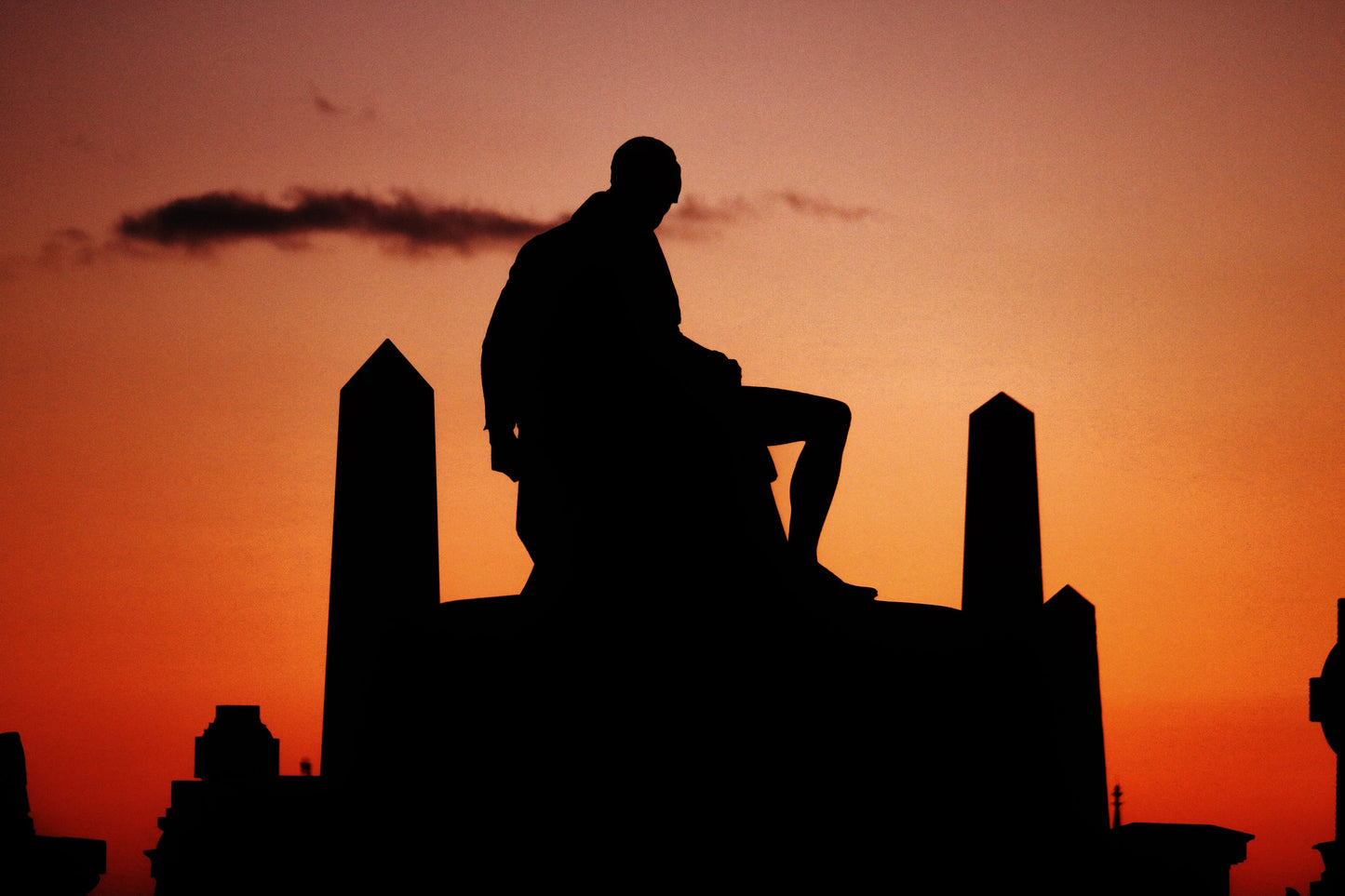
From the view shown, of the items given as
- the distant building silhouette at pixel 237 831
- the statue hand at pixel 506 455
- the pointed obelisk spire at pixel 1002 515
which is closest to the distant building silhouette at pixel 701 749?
the statue hand at pixel 506 455

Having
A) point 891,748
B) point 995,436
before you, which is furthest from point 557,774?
point 995,436

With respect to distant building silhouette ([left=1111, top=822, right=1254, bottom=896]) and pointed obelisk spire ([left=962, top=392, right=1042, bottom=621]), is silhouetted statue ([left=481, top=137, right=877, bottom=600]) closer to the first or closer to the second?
distant building silhouette ([left=1111, top=822, right=1254, bottom=896])

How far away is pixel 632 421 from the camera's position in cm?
563

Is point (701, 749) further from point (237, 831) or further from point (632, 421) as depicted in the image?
point (237, 831)

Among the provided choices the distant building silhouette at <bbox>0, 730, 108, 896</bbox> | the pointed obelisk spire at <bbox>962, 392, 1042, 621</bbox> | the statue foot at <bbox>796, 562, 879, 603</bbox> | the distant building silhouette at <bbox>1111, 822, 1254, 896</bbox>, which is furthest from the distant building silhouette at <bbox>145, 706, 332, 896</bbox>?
the pointed obelisk spire at <bbox>962, 392, 1042, 621</bbox>

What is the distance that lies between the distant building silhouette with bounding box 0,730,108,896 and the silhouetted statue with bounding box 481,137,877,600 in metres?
2.16

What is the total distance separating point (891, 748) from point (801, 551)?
82 centimetres

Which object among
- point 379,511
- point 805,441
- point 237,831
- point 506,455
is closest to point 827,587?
point 805,441

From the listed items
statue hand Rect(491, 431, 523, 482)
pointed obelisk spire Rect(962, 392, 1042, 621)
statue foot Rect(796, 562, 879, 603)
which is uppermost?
pointed obelisk spire Rect(962, 392, 1042, 621)

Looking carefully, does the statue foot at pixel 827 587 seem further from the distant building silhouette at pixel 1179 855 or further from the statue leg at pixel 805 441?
the distant building silhouette at pixel 1179 855

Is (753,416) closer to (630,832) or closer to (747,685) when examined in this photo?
(747,685)

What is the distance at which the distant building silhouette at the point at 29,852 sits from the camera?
19.3ft

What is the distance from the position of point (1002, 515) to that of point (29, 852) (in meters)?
5.37

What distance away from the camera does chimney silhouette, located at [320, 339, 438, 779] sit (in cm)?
762
